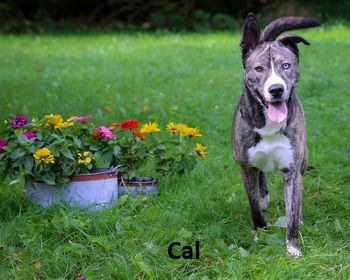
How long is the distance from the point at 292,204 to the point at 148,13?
634 inches

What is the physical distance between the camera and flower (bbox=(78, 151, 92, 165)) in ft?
14.5

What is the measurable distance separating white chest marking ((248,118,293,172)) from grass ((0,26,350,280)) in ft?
1.42

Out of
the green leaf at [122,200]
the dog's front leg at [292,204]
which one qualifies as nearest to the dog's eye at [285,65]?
the dog's front leg at [292,204]

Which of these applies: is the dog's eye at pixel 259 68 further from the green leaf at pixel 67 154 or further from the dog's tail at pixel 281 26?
the green leaf at pixel 67 154

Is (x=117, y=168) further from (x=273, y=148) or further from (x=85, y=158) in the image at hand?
(x=273, y=148)

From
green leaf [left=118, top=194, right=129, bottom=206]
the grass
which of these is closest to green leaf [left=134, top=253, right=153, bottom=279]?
the grass

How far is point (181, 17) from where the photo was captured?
18391 mm

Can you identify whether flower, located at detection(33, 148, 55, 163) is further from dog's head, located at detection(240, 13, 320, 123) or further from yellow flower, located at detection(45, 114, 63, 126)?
dog's head, located at detection(240, 13, 320, 123)

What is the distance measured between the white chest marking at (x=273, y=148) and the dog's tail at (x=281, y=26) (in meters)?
0.56

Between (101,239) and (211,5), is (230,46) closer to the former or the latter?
(211,5)

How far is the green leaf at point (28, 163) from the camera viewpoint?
4262 mm

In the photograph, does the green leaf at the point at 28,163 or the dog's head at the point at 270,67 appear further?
the green leaf at the point at 28,163

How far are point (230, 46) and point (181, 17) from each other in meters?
5.36

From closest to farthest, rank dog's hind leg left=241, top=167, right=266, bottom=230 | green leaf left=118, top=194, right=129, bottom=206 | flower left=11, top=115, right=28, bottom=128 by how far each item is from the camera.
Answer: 1. dog's hind leg left=241, top=167, right=266, bottom=230
2. green leaf left=118, top=194, right=129, bottom=206
3. flower left=11, top=115, right=28, bottom=128
